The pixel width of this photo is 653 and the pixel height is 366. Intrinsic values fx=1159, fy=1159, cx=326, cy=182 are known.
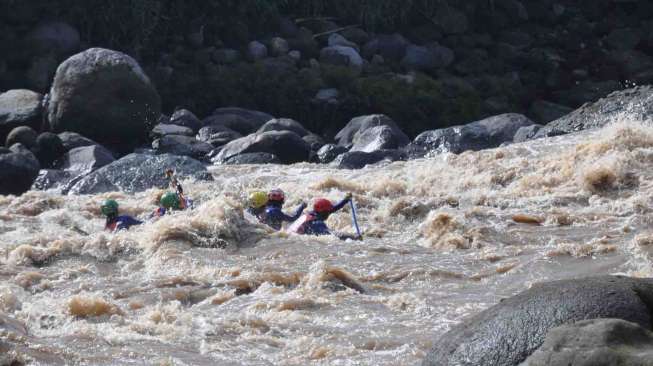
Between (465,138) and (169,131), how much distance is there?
5.48 m

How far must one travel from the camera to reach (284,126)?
66.0 feet

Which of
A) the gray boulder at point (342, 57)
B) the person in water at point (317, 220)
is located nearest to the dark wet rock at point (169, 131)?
the gray boulder at point (342, 57)

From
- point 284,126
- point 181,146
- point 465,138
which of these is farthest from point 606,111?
point 181,146

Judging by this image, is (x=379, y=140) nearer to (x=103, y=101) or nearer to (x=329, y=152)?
(x=329, y=152)

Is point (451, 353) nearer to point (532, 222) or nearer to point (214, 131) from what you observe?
point (532, 222)

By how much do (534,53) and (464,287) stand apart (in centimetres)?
1679

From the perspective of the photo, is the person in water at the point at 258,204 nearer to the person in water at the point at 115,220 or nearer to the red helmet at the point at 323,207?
the red helmet at the point at 323,207

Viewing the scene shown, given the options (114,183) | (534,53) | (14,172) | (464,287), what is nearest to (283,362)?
(464,287)

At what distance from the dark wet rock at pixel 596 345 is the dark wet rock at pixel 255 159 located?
1308cm

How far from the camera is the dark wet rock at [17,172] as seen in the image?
55.0 feet

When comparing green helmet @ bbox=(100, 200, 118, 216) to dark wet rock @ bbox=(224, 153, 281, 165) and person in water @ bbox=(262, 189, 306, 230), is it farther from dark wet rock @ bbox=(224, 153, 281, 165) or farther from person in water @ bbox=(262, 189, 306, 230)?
dark wet rock @ bbox=(224, 153, 281, 165)

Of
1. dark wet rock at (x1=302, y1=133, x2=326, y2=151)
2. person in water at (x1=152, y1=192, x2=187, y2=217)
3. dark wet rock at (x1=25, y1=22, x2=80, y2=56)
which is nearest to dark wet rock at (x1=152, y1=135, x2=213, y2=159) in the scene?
dark wet rock at (x1=302, y1=133, x2=326, y2=151)

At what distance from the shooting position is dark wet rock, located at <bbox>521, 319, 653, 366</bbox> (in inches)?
186

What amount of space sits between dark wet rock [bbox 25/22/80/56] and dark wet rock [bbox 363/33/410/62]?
246 inches
